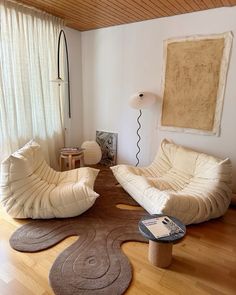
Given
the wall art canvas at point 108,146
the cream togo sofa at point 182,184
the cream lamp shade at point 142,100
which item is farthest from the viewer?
the wall art canvas at point 108,146

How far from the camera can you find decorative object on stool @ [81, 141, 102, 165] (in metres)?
3.88

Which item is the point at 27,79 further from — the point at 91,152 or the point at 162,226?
the point at 162,226

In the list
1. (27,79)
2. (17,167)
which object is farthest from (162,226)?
(27,79)

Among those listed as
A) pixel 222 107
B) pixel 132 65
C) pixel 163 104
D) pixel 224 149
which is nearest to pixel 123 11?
pixel 132 65

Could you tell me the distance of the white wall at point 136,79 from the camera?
294 cm

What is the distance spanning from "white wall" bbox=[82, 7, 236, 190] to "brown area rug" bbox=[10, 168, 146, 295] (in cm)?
128

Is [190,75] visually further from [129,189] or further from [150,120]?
[129,189]

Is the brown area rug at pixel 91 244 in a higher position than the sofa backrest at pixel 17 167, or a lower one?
lower

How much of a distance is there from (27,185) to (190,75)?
2534 mm

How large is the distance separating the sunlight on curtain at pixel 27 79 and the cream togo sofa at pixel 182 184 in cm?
133

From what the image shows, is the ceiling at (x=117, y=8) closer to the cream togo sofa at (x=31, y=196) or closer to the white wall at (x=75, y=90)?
the white wall at (x=75, y=90)

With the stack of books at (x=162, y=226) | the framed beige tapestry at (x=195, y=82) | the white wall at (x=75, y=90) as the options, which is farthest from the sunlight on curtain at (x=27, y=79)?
the stack of books at (x=162, y=226)

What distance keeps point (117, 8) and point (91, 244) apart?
9.20 ft

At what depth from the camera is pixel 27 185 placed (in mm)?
2432
